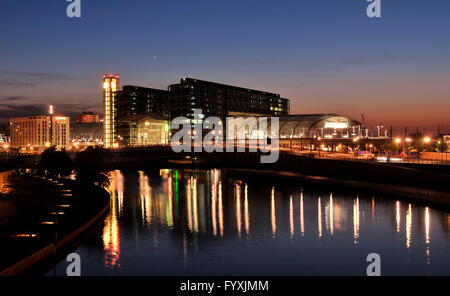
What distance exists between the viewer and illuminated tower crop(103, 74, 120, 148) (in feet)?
594

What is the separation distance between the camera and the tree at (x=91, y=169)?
183 feet

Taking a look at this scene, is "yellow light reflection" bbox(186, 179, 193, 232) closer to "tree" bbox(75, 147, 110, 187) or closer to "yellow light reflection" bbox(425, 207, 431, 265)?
"tree" bbox(75, 147, 110, 187)

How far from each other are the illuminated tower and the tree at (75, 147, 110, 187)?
118 metres

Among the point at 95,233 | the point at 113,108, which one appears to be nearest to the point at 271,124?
the point at 113,108

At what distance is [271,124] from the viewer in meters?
144

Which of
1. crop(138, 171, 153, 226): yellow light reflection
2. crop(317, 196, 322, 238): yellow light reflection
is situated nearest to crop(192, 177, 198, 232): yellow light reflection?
crop(138, 171, 153, 226): yellow light reflection

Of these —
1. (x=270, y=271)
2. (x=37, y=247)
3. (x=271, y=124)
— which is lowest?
(x=270, y=271)

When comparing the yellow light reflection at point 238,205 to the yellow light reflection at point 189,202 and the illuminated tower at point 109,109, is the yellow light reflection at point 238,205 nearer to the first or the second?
the yellow light reflection at point 189,202

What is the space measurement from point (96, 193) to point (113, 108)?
142888 millimetres

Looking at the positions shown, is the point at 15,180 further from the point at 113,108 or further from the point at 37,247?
the point at 113,108

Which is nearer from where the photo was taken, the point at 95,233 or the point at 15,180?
the point at 95,233

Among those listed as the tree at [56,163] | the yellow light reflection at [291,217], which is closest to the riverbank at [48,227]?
the tree at [56,163]

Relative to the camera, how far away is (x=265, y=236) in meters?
34.9
